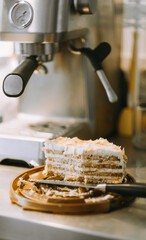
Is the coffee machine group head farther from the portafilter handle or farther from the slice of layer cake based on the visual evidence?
the slice of layer cake

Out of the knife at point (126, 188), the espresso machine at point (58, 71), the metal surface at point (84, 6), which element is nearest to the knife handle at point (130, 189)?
the knife at point (126, 188)

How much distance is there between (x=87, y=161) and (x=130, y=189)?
112mm

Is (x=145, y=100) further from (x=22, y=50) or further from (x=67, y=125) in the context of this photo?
(x=22, y=50)

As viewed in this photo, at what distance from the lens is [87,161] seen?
2.73 ft

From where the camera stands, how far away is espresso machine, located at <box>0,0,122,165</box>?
2.96ft

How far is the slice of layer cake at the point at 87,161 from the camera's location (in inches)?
32.6

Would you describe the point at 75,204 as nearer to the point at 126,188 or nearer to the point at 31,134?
the point at 126,188

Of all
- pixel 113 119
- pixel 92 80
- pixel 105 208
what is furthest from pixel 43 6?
pixel 113 119

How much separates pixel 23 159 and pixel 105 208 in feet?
1.05

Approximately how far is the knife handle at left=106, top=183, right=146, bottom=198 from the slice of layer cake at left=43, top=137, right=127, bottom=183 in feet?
0.17

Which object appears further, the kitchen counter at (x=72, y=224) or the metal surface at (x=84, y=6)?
the metal surface at (x=84, y=6)

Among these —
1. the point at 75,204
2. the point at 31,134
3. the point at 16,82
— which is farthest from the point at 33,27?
the point at 75,204

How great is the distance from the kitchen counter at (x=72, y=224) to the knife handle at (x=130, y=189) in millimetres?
32

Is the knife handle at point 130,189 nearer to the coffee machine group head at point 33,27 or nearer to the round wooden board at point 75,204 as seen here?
the round wooden board at point 75,204
